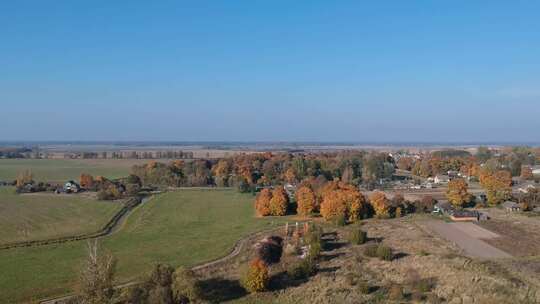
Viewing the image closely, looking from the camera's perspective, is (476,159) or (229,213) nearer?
(229,213)

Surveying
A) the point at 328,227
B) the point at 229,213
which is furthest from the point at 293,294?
the point at 229,213

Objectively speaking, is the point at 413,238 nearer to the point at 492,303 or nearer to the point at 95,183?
the point at 492,303

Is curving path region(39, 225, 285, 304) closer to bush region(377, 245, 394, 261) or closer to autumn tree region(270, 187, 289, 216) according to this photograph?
autumn tree region(270, 187, 289, 216)

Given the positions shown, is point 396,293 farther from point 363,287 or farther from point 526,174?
point 526,174

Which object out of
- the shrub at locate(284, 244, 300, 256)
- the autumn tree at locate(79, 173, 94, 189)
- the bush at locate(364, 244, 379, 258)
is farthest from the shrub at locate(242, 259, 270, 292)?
the autumn tree at locate(79, 173, 94, 189)

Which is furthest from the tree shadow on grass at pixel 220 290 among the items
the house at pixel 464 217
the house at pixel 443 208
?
the house at pixel 443 208

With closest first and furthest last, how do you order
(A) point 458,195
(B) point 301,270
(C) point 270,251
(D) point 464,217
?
1. (B) point 301,270
2. (C) point 270,251
3. (D) point 464,217
4. (A) point 458,195

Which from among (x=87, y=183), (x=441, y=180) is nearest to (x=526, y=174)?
(x=441, y=180)

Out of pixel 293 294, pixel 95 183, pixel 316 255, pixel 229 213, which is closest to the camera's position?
pixel 293 294
